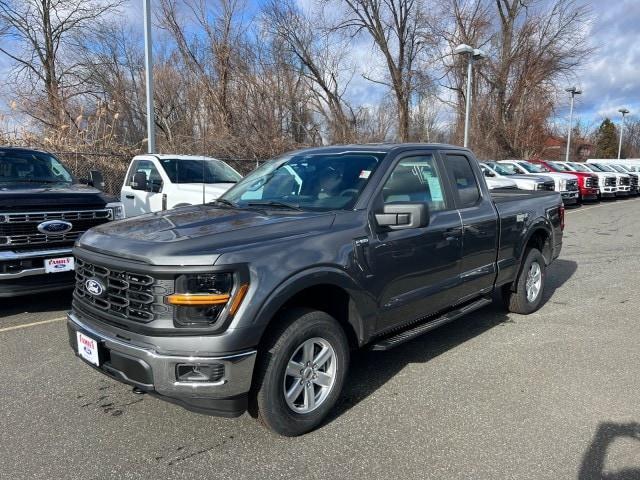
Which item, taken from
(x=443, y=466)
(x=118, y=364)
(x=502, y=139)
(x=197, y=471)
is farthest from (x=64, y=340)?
(x=502, y=139)

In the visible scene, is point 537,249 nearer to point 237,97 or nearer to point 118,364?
point 118,364

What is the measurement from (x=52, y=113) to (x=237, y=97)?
7716 mm

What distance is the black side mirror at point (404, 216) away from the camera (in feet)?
11.4

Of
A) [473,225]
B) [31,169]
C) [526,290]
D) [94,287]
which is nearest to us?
[94,287]

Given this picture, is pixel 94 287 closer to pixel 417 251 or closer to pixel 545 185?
pixel 417 251

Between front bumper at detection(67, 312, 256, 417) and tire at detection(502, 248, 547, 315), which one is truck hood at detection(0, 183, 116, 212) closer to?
front bumper at detection(67, 312, 256, 417)

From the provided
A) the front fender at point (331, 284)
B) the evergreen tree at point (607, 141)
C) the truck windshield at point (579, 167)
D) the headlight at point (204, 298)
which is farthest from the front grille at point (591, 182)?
the evergreen tree at point (607, 141)

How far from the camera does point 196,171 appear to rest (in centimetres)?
974

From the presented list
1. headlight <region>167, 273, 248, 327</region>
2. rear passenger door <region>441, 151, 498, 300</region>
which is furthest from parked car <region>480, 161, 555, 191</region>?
headlight <region>167, 273, 248, 327</region>

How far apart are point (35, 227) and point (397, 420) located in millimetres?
4271

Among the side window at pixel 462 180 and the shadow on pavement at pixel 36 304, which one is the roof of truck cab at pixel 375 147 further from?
the shadow on pavement at pixel 36 304

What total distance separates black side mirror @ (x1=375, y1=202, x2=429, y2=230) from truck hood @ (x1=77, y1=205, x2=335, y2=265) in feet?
1.30

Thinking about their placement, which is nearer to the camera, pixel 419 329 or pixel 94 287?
pixel 94 287

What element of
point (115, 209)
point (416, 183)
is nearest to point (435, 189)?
point (416, 183)
